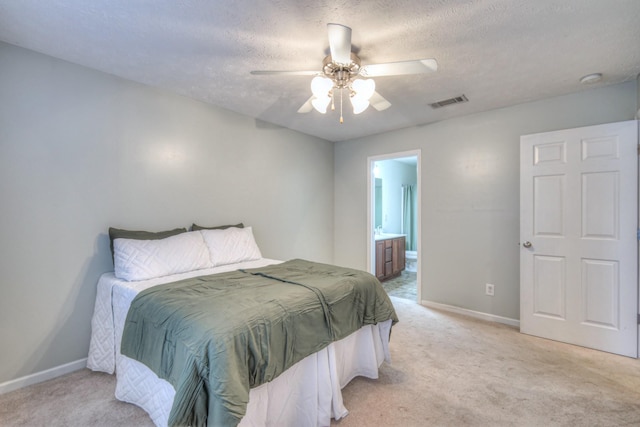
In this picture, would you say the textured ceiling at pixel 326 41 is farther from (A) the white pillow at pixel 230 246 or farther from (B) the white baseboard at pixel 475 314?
(B) the white baseboard at pixel 475 314

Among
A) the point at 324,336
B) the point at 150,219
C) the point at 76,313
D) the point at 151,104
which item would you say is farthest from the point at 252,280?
the point at 151,104

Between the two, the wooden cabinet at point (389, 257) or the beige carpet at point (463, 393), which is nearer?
the beige carpet at point (463, 393)

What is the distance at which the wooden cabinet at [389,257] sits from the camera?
482cm

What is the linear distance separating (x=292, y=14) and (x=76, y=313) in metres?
2.72

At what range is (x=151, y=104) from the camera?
105 inches

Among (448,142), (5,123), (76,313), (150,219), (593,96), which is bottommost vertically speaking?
(76,313)

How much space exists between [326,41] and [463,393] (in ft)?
8.54

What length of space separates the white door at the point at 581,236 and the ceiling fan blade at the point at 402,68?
188cm

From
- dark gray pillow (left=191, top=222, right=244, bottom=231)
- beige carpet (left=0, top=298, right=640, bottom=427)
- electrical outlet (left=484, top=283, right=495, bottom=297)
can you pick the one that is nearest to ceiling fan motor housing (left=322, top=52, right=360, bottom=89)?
dark gray pillow (left=191, top=222, right=244, bottom=231)

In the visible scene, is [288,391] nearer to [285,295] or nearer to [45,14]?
[285,295]

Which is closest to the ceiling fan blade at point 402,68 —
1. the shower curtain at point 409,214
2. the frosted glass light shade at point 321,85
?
the frosted glass light shade at point 321,85

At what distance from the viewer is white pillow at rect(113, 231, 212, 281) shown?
218cm

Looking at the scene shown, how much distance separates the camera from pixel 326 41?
1951mm

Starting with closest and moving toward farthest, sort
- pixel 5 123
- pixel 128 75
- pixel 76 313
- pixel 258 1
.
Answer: pixel 258 1, pixel 5 123, pixel 76 313, pixel 128 75
